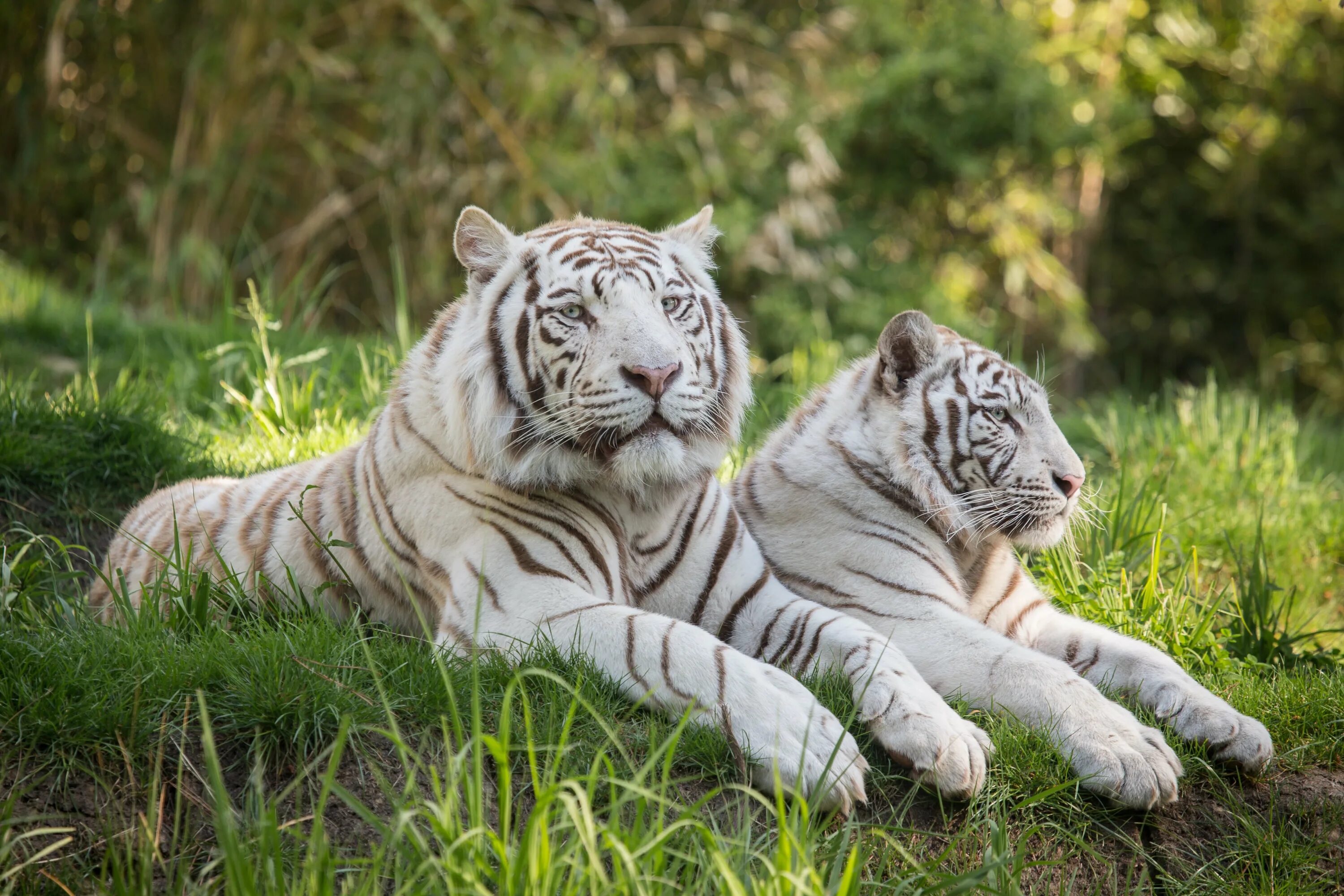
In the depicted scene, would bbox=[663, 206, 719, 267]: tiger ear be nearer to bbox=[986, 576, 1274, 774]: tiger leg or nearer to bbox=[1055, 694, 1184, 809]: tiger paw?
bbox=[986, 576, 1274, 774]: tiger leg

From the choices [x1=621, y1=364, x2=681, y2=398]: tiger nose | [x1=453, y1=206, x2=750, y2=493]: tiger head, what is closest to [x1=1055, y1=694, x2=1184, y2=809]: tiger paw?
[x1=453, y1=206, x2=750, y2=493]: tiger head

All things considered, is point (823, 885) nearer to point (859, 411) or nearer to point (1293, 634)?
point (859, 411)

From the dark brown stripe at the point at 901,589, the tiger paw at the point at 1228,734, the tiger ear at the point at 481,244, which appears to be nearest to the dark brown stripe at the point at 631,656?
the dark brown stripe at the point at 901,589

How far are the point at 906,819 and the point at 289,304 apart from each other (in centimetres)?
391

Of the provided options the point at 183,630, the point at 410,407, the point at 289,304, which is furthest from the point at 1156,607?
the point at 289,304

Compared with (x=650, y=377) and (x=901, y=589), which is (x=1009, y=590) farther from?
(x=650, y=377)

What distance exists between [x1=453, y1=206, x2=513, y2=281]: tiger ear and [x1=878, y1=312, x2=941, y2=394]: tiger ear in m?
1.04

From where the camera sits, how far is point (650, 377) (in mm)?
2539

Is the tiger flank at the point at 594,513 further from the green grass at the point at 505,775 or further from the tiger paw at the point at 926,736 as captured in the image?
the green grass at the point at 505,775

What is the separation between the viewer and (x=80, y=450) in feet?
12.8

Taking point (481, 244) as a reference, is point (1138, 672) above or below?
below

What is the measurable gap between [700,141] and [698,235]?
5643 mm

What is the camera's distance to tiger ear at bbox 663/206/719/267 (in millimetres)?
3035

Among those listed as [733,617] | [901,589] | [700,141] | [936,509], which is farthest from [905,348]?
[700,141]
